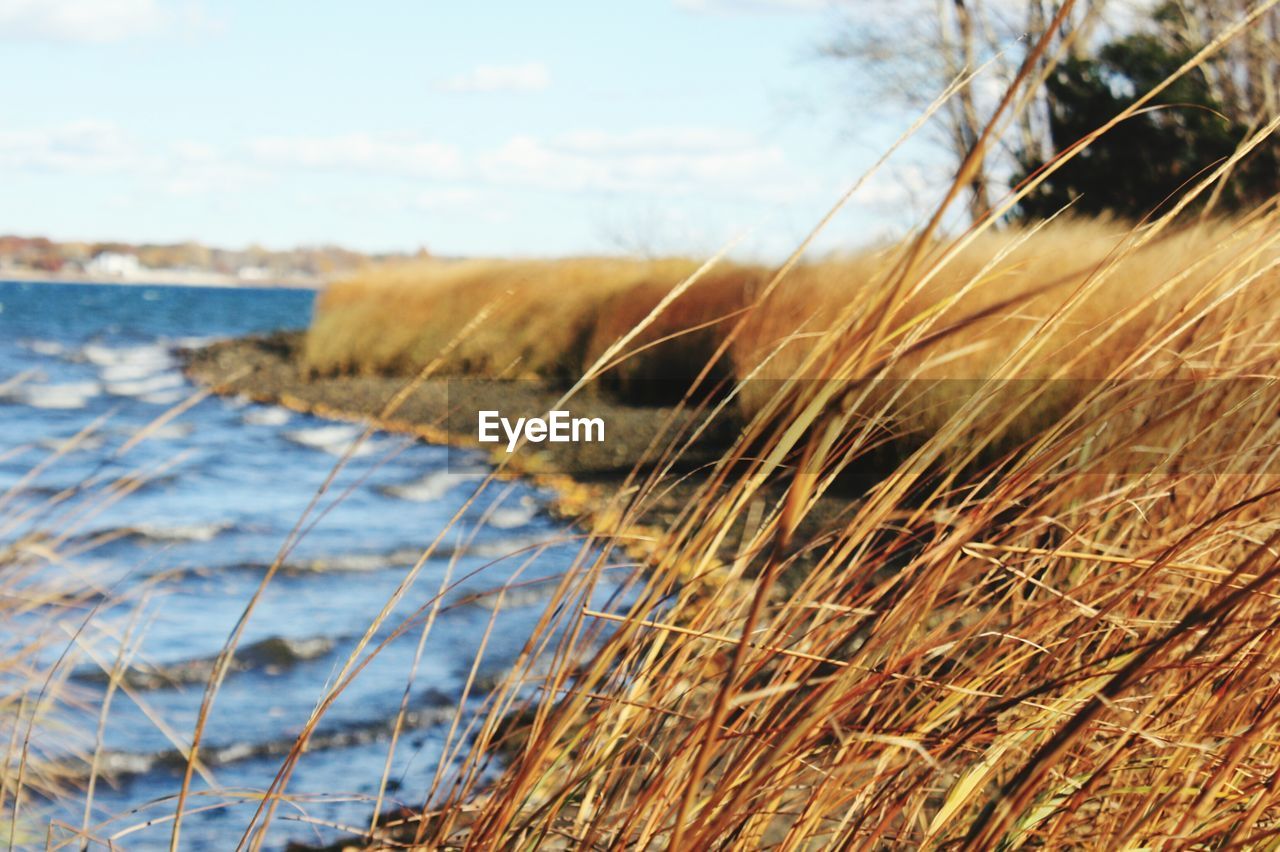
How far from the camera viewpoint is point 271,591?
5414mm

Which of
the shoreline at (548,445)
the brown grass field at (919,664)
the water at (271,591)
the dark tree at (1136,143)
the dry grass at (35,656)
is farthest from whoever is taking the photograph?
the dark tree at (1136,143)

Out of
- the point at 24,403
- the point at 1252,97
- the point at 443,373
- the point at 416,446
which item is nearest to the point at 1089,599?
the point at 416,446

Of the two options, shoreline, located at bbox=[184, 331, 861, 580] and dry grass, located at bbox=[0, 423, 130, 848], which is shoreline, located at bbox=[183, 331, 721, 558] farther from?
dry grass, located at bbox=[0, 423, 130, 848]

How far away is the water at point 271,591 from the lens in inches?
116

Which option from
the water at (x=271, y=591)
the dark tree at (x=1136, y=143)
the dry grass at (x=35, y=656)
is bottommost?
the water at (x=271, y=591)

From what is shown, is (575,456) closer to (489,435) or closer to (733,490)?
(489,435)

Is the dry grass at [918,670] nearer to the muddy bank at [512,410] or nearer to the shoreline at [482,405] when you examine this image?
the shoreline at [482,405]

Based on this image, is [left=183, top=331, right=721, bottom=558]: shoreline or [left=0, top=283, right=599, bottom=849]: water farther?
[left=183, top=331, right=721, bottom=558]: shoreline

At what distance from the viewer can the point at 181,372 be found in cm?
1908

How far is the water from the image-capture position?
2.95 m

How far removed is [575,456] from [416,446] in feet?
6.04

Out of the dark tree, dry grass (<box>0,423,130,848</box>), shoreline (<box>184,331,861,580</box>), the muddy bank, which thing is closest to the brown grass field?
shoreline (<box>184,331,861,580</box>)

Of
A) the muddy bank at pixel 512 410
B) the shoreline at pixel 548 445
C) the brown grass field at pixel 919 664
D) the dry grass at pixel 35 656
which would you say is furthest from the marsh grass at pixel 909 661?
the muddy bank at pixel 512 410

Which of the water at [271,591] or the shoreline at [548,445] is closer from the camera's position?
the water at [271,591]
